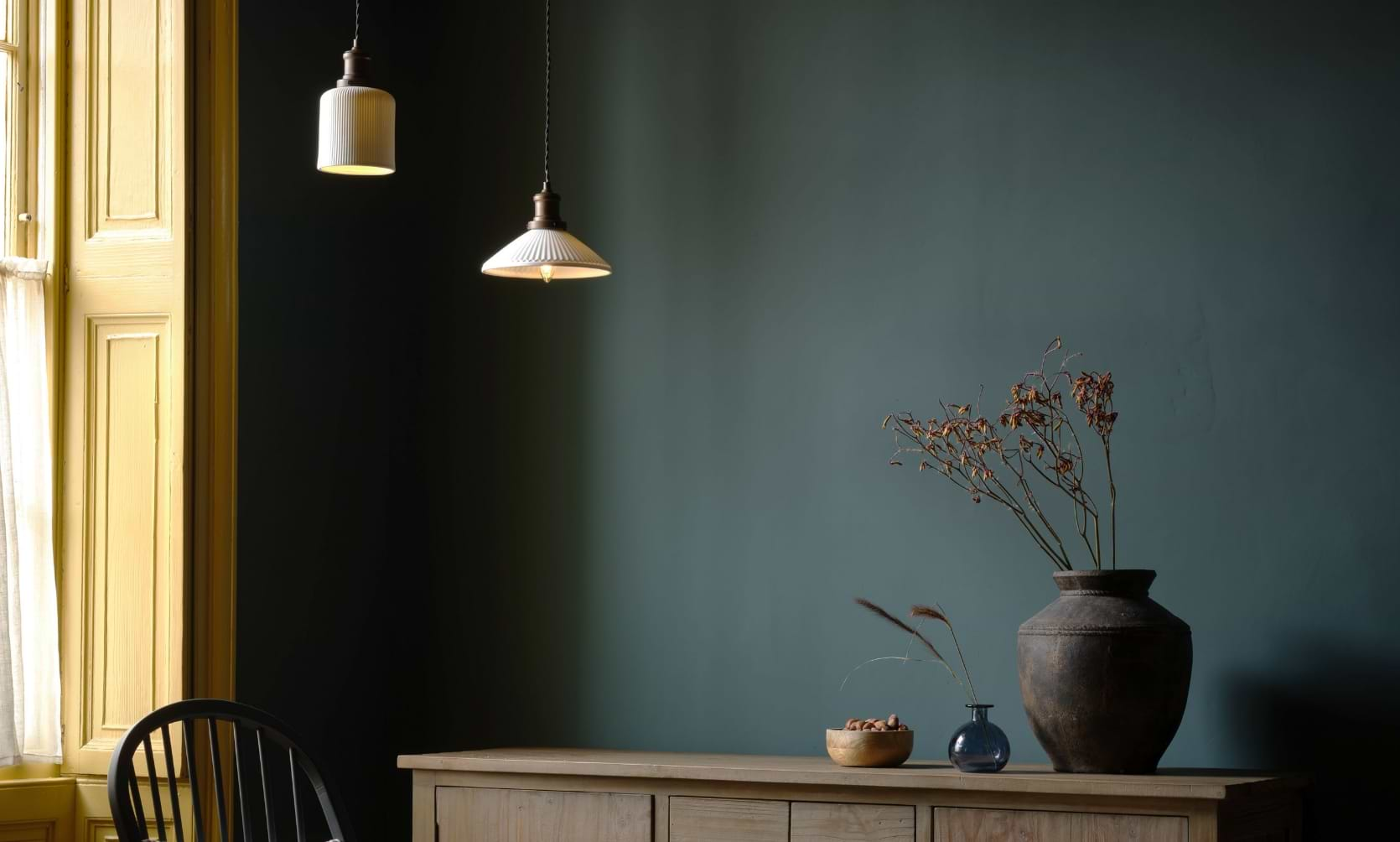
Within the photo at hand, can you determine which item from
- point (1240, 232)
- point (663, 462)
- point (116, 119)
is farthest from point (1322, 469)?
point (116, 119)

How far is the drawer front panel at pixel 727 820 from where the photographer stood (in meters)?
3.10

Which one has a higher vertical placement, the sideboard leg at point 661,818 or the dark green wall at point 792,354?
the dark green wall at point 792,354

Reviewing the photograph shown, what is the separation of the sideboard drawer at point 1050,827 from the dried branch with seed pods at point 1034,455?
63cm

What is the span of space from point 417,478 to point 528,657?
0.59 m

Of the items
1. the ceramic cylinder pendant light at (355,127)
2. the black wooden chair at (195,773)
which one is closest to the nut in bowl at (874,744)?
the black wooden chair at (195,773)

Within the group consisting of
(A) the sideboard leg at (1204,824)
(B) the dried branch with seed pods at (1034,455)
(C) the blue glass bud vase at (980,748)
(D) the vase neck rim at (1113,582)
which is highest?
(B) the dried branch with seed pods at (1034,455)

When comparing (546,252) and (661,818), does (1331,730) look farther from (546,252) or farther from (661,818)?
(546,252)

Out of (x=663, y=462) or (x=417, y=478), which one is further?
(x=417, y=478)

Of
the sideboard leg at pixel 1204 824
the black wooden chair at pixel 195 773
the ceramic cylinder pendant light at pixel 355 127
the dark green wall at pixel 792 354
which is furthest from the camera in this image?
the dark green wall at pixel 792 354

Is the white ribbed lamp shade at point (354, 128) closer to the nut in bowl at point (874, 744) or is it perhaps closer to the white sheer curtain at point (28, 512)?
the white sheer curtain at point (28, 512)

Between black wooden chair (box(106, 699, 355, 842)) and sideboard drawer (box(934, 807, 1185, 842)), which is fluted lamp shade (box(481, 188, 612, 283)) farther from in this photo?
sideboard drawer (box(934, 807, 1185, 842))

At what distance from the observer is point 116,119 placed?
359 cm

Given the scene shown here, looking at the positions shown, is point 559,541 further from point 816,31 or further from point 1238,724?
point 1238,724

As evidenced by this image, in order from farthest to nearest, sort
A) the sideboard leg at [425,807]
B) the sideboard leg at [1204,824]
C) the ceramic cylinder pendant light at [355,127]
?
the sideboard leg at [425,807], the ceramic cylinder pendant light at [355,127], the sideboard leg at [1204,824]
